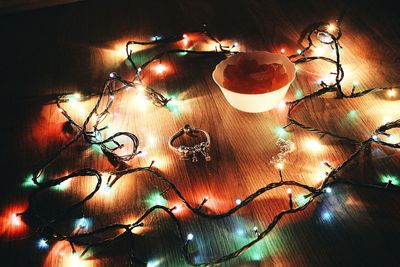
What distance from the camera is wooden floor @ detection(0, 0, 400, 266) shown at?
34.2 inches

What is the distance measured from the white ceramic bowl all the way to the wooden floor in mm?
91

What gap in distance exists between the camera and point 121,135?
1.16m

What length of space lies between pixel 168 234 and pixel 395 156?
0.73m

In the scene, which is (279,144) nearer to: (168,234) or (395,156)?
(395,156)

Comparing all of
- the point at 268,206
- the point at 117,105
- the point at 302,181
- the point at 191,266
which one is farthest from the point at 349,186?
the point at 117,105

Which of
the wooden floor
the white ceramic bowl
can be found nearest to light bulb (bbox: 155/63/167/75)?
the wooden floor

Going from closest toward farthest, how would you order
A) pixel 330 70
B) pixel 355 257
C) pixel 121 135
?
pixel 355 257 < pixel 121 135 < pixel 330 70

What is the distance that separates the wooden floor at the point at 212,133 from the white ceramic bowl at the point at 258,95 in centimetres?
9

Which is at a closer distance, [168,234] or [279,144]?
[168,234]

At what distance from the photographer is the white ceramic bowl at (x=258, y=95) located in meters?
1.00

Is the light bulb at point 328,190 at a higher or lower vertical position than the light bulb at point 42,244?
lower

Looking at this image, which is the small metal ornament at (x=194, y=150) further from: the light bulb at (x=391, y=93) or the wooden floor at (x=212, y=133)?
the light bulb at (x=391, y=93)

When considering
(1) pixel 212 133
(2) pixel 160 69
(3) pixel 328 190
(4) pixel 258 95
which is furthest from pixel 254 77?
(2) pixel 160 69

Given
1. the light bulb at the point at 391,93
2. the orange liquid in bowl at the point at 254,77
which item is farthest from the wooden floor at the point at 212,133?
the orange liquid in bowl at the point at 254,77
